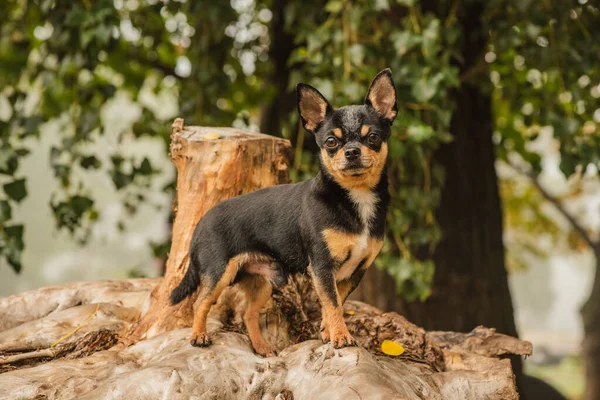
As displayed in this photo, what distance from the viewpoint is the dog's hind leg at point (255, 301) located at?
3182 millimetres

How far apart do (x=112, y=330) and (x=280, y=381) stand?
1153 millimetres

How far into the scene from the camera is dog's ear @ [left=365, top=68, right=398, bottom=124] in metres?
2.98

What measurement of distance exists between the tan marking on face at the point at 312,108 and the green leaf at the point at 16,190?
250 cm

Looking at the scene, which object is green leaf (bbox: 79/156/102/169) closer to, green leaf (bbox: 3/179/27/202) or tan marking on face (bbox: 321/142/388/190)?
green leaf (bbox: 3/179/27/202)

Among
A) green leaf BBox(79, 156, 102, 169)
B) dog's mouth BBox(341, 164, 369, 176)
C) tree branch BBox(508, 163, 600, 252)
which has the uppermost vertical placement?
dog's mouth BBox(341, 164, 369, 176)

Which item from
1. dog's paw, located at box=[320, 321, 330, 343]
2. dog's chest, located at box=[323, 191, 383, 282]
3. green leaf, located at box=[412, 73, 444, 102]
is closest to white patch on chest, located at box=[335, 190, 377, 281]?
dog's chest, located at box=[323, 191, 383, 282]

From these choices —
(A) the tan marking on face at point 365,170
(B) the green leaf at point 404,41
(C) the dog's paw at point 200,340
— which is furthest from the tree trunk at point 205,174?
(B) the green leaf at point 404,41

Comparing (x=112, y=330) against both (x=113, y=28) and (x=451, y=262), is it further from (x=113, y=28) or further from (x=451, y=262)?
(x=451, y=262)

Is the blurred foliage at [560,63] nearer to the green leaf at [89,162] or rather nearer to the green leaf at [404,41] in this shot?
the green leaf at [404,41]

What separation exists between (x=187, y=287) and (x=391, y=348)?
105cm

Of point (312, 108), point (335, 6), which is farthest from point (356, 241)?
point (335, 6)

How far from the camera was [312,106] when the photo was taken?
9.80ft

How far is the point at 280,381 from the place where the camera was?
2.76 meters

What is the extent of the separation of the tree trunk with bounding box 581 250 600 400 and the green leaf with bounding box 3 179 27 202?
7.07 metres
